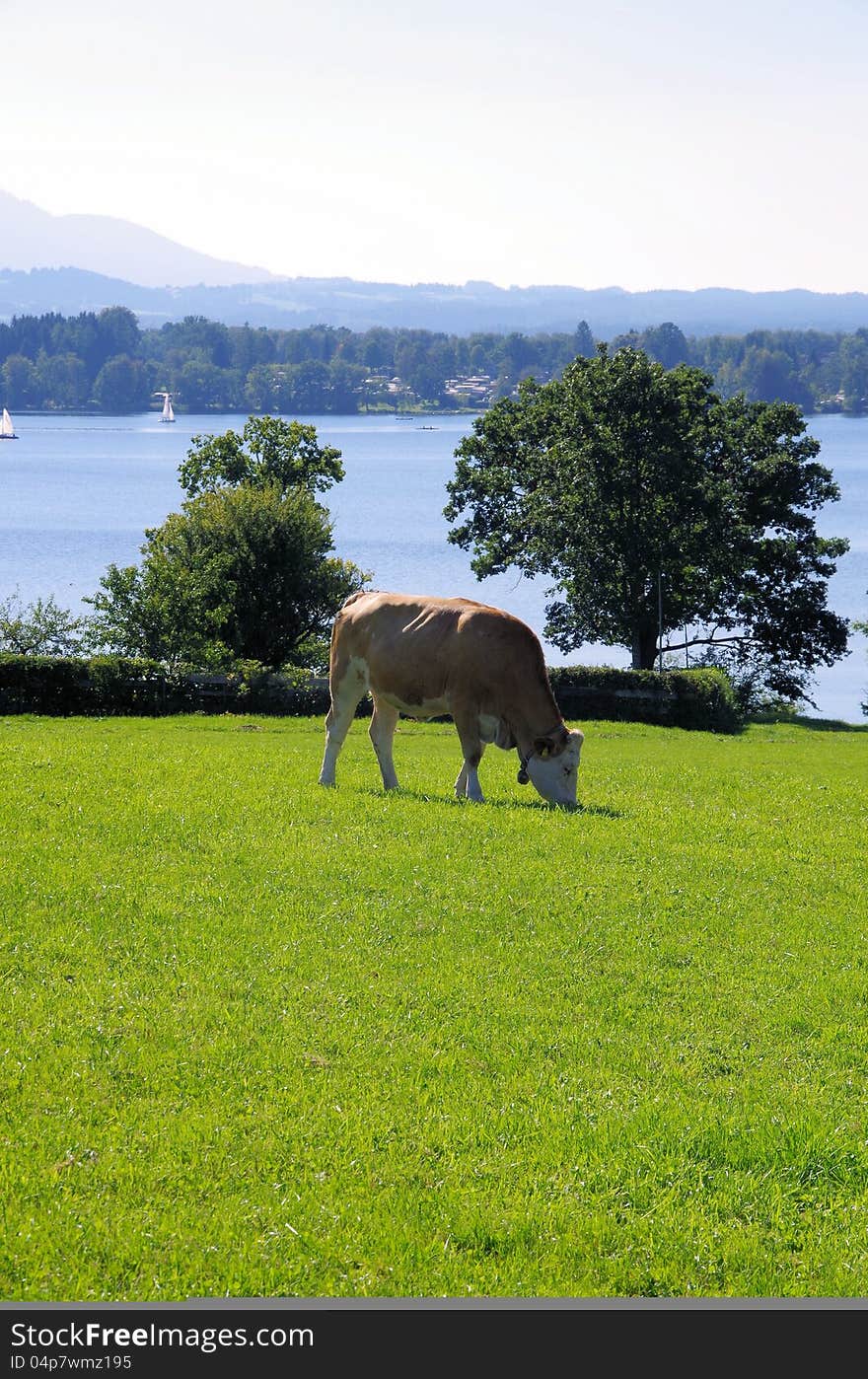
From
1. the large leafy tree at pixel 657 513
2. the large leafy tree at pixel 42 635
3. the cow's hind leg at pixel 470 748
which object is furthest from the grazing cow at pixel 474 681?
the large leafy tree at pixel 657 513

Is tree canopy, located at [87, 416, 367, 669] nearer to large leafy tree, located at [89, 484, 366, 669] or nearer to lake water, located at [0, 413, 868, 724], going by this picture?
large leafy tree, located at [89, 484, 366, 669]

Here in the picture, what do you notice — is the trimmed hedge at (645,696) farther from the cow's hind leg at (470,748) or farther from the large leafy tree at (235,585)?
the cow's hind leg at (470,748)

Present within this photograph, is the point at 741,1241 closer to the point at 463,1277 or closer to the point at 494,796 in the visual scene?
the point at 463,1277

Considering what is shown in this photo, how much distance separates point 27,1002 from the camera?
10.3m

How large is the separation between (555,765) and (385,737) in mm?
2773

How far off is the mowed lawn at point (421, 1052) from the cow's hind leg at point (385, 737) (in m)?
2.70

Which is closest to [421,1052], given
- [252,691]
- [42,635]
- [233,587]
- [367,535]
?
[252,691]

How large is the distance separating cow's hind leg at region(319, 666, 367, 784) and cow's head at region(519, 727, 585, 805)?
284 centimetres

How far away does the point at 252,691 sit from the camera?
135ft

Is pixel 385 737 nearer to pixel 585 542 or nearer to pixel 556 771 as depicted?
pixel 556 771
